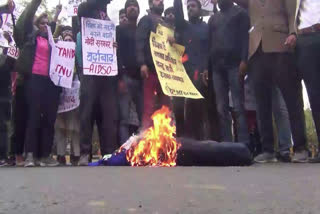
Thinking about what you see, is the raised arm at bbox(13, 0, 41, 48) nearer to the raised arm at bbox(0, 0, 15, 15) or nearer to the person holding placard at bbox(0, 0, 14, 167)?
the person holding placard at bbox(0, 0, 14, 167)

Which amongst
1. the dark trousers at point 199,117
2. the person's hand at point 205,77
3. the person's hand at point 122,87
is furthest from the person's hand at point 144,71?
the person's hand at point 205,77

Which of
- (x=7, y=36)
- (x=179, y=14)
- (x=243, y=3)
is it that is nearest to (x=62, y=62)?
(x=7, y=36)

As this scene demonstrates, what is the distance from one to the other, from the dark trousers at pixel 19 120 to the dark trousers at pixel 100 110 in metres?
0.71

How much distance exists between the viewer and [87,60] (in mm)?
6348

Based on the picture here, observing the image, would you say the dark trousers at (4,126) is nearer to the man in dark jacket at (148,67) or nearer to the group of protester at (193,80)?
the group of protester at (193,80)

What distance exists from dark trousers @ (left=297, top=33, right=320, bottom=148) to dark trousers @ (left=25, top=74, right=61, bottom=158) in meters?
2.83

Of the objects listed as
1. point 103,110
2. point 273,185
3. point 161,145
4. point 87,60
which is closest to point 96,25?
point 87,60

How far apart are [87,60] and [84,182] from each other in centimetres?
318

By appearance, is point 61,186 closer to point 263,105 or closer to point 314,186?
point 314,186

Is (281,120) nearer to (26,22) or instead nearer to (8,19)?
(26,22)

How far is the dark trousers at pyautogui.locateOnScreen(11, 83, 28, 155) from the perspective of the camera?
6129 millimetres

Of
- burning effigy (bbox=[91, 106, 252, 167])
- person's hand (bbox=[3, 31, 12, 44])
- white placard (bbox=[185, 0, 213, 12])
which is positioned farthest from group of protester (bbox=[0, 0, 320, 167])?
white placard (bbox=[185, 0, 213, 12])

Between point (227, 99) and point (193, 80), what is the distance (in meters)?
0.71

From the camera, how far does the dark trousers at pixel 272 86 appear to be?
5380 millimetres
